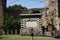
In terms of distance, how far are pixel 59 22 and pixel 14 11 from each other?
1316 centimetres

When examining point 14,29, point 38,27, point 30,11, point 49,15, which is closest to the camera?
point 49,15

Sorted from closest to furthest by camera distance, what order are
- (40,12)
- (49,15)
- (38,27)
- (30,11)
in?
(49,15) → (38,27) → (40,12) → (30,11)

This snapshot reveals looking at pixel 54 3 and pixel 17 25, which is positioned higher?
pixel 54 3

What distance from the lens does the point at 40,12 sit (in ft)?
96.3

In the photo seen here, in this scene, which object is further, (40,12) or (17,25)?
(40,12)

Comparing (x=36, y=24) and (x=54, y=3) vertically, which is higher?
(x=54, y=3)

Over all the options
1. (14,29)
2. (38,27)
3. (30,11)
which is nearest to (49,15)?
(38,27)

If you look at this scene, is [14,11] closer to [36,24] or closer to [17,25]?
[17,25]

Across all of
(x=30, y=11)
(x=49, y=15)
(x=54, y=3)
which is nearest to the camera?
(x=49, y=15)

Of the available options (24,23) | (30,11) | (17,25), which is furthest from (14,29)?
(30,11)

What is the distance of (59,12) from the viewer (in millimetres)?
19859

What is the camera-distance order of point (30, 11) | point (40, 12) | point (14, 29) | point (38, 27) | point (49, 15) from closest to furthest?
point (49, 15) < point (38, 27) < point (14, 29) < point (40, 12) < point (30, 11)

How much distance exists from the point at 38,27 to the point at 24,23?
157 cm

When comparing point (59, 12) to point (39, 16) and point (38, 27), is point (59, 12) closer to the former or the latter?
point (38, 27)
